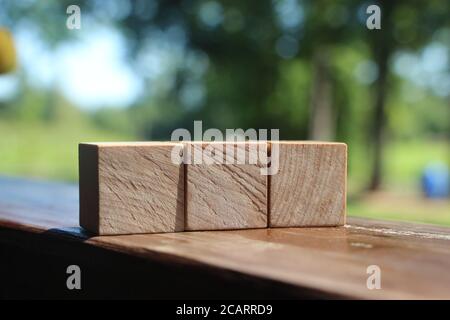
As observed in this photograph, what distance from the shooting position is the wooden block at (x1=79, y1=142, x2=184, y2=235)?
45.3 inches

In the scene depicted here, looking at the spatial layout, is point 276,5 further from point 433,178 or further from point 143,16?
point 433,178

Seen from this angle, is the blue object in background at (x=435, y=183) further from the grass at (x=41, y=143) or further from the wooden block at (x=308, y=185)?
the wooden block at (x=308, y=185)

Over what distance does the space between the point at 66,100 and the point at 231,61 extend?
17.4ft

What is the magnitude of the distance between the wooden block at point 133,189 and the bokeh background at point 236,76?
22.9 ft

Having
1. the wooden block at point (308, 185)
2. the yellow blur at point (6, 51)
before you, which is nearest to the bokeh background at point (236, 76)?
the yellow blur at point (6, 51)

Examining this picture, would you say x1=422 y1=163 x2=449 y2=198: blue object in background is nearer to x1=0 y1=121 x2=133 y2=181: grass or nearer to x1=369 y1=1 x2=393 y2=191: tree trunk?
x1=369 y1=1 x2=393 y2=191: tree trunk

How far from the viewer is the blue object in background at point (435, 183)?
35.8ft

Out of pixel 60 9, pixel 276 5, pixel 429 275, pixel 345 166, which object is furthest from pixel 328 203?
pixel 60 9

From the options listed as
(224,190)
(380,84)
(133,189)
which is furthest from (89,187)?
(380,84)

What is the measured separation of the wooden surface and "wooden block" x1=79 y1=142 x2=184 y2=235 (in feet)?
0.11

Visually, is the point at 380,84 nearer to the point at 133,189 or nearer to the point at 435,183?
the point at 435,183

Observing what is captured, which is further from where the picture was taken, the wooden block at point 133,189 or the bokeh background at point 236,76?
the bokeh background at point 236,76

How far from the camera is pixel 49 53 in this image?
515 inches

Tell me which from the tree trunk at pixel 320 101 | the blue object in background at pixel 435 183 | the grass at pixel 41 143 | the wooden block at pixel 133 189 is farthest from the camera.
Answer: the grass at pixel 41 143
